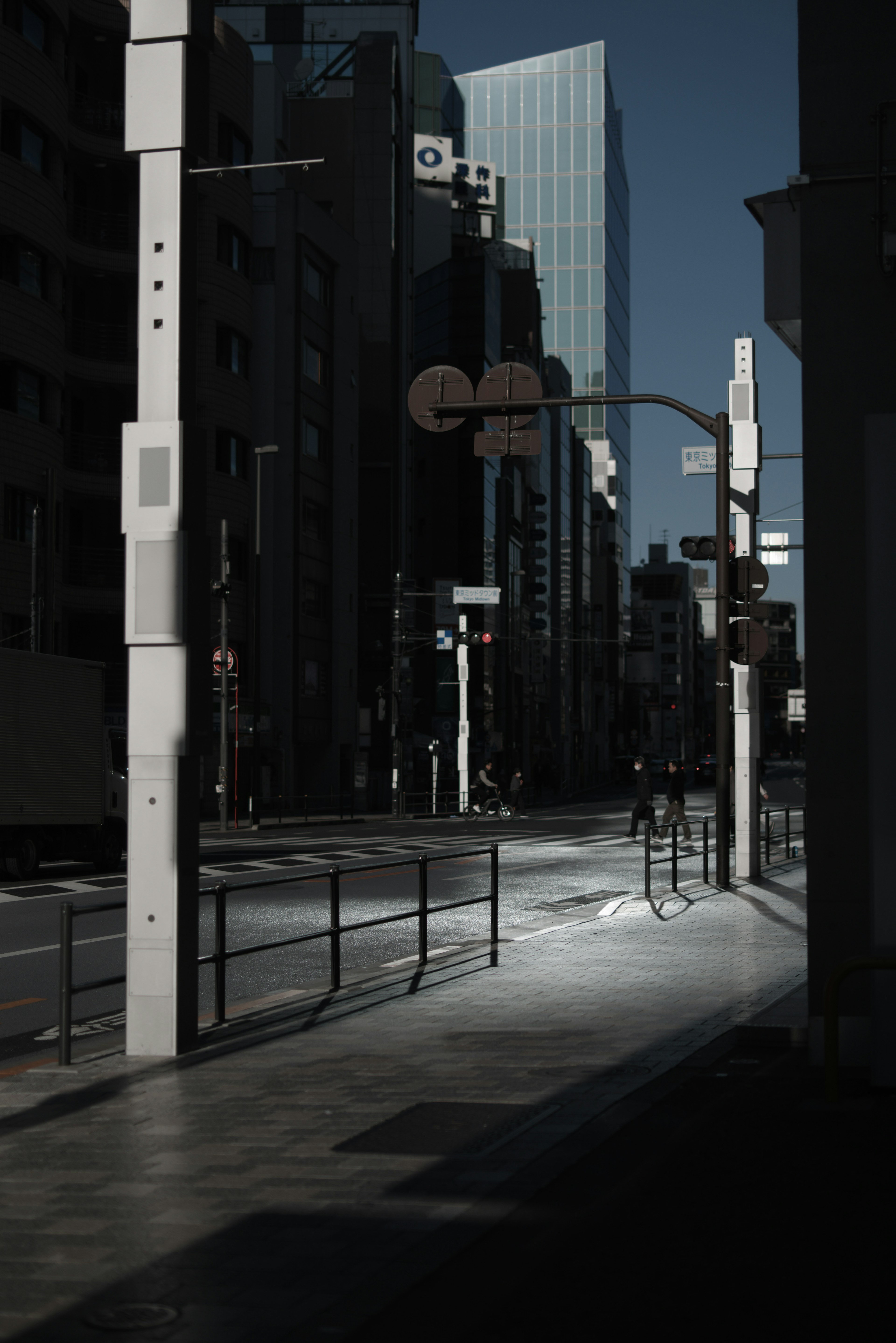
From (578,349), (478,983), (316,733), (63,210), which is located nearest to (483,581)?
(316,733)

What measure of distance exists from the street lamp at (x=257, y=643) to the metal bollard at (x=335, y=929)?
31441mm

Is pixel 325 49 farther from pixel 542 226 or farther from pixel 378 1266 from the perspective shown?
pixel 378 1266

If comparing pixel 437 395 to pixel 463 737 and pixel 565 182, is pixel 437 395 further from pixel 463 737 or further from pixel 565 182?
pixel 565 182

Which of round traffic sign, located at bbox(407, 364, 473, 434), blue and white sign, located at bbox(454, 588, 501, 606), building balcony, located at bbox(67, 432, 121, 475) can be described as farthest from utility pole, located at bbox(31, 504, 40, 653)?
round traffic sign, located at bbox(407, 364, 473, 434)

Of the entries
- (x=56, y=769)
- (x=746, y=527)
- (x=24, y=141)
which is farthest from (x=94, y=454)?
(x=746, y=527)

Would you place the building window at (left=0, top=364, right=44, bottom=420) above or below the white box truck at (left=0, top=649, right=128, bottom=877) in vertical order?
above

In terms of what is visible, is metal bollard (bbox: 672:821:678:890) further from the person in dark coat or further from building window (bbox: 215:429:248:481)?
building window (bbox: 215:429:248:481)

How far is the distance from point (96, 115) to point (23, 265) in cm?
1057

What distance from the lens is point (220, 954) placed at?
977 centimetres

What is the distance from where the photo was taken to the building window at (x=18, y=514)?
136ft

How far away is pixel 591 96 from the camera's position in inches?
5645

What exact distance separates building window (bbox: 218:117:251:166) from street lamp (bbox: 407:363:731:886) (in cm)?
3676

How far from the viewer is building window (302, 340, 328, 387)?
61438mm

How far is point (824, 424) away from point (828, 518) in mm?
502
